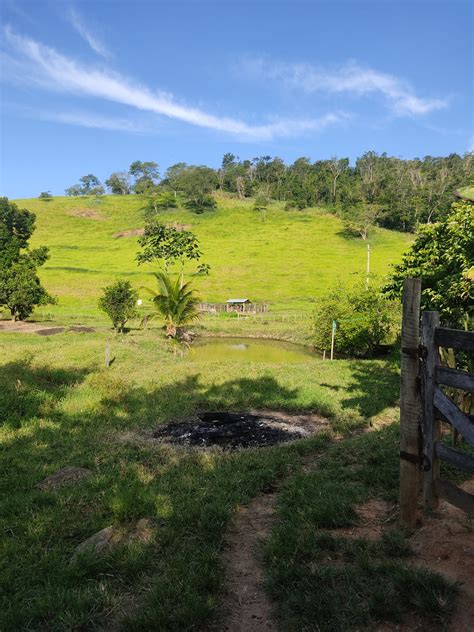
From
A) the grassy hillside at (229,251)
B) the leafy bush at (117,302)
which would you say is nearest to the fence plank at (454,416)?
the leafy bush at (117,302)

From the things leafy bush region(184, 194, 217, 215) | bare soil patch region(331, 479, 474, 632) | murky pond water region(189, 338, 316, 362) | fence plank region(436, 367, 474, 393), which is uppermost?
leafy bush region(184, 194, 217, 215)

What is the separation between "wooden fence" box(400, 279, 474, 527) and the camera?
15.4 feet

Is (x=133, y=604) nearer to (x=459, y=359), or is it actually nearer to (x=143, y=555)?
(x=143, y=555)

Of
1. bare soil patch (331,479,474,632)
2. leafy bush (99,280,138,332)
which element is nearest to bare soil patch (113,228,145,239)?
leafy bush (99,280,138,332)

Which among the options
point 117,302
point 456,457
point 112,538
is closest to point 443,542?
point 456,457

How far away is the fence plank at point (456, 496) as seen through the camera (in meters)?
4.57

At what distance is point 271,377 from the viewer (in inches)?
703

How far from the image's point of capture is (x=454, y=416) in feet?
15.2

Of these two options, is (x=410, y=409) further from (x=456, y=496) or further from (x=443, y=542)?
(x=443, y=542)

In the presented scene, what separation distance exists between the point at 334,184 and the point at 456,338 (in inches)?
4999

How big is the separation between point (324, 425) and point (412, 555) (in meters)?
7.61

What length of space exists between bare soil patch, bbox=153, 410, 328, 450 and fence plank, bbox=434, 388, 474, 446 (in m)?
6.23

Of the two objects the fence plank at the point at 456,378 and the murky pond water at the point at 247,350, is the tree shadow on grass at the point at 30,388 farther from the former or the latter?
the murky pond water at the point at 247,350

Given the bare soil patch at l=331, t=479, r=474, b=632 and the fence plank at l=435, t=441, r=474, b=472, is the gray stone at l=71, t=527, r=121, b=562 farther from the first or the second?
the fence plank at l=435, t=441, r=474, b=472
